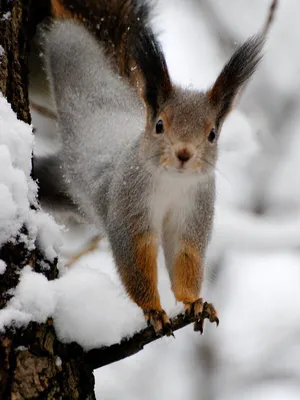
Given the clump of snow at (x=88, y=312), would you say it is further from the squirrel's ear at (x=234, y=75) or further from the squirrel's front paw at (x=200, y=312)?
the squirrel's ear at (x=234, y=75)

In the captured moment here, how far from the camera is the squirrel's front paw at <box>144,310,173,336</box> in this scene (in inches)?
52.3

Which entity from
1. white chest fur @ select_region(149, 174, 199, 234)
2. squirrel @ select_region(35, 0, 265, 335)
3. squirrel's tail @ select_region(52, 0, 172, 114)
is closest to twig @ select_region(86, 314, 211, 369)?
squirrel @ select_region(35, 0, 265, 335)

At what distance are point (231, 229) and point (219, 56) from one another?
80cm

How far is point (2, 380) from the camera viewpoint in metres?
0.94

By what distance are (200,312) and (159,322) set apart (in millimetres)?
113

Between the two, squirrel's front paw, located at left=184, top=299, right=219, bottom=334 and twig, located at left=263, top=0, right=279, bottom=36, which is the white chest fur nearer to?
squirrel's front paw, located at left=184, top=299, right=219, bottom=334

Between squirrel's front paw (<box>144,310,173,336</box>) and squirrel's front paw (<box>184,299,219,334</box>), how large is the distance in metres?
0.05

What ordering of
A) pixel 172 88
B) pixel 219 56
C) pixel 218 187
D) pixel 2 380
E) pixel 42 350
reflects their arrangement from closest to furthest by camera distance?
pixel 2 380
pixel 42 350
pixel 172 88
pixel 218 187
pixel 219 56

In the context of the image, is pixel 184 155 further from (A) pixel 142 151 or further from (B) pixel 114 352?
(B) pixel 114 352

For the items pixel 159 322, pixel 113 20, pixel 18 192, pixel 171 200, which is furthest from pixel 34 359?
pixel 113 20

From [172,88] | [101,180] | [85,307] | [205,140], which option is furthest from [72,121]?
[85,307]

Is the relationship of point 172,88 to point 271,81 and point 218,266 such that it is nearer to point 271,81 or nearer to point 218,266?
point 218,266

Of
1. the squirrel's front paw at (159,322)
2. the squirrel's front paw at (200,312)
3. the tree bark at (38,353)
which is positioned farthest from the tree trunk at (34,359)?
the squirrel's front paw at (200,312)

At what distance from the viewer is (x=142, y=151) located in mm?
1685
